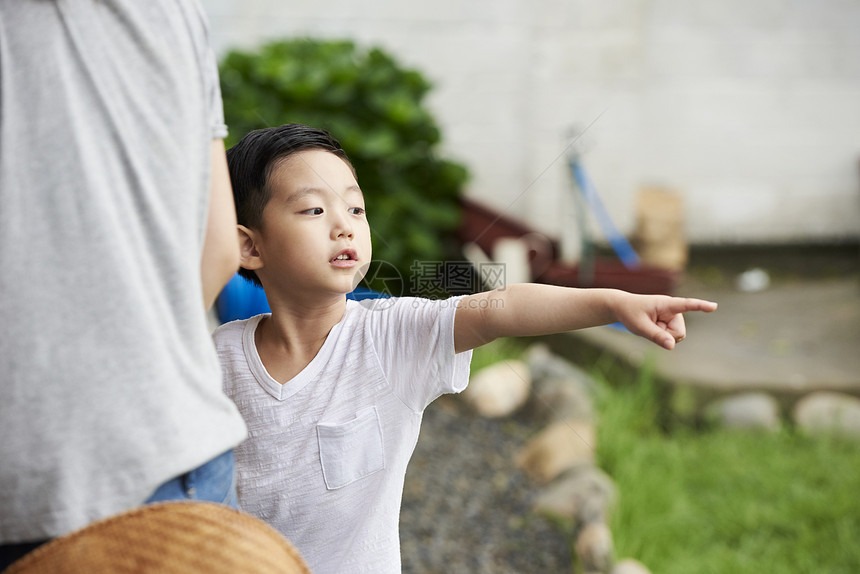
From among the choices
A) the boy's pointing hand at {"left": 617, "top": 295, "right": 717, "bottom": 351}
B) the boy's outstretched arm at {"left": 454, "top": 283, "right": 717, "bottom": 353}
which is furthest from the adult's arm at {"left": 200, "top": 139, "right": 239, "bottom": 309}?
the boy's pointing hand at {"left": 617, "top": 295, "right": 717, "bottom": 351}

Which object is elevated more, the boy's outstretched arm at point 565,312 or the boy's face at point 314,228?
the boy's face at point 314,228

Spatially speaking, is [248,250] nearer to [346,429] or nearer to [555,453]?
[346,429]

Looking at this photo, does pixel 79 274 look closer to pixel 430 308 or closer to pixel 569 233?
pixel 430 308

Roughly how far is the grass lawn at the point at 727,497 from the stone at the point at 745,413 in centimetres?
5

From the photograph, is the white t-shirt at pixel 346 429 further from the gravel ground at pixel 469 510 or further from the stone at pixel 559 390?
the stone at pixel 559 390

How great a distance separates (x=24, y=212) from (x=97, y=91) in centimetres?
10

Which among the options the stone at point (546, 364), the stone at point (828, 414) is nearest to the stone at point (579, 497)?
the stone at point (546, 364)

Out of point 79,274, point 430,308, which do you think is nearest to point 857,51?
point 430,308

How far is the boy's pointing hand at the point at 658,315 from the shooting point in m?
0.67

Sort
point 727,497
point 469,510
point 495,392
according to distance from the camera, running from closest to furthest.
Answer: point 469,510
point 727,497
point 495,392

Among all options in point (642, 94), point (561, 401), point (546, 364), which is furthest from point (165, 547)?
point (642, 94)

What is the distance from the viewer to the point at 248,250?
810mm

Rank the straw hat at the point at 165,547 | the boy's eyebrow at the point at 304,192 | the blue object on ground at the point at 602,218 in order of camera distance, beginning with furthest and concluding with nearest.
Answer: the blue object on ground at the point at 602,218, the boy's eyebrow at the point at 304,192, the straw hat at the point at 165,547

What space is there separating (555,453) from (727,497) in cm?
48
